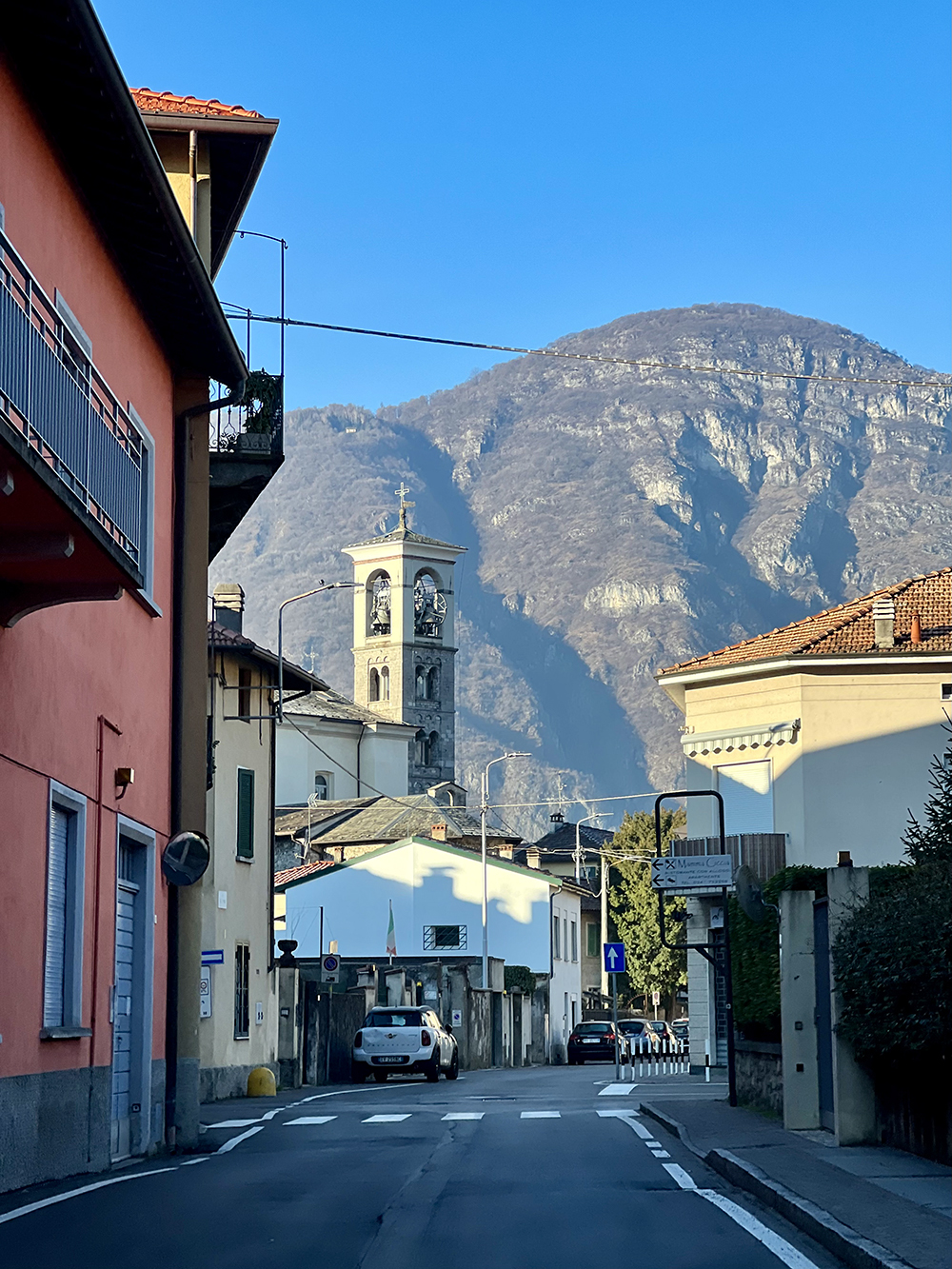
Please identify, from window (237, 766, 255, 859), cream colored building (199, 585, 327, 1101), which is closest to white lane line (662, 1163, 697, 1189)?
cream colored building (199, 585, 327, 1101)

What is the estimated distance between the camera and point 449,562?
12325 cm

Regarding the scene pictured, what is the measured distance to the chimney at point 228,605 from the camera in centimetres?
3691

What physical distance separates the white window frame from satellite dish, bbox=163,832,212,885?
86.3 inches

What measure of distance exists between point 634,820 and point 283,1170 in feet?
261

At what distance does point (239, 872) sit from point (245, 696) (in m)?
3.21

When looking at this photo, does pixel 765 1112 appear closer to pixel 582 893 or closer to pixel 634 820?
pixel 582 893

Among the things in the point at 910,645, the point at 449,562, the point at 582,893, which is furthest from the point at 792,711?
the point at 449,562

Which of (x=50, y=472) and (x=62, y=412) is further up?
Result: (x=62, y=412)

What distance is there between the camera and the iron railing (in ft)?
68.3

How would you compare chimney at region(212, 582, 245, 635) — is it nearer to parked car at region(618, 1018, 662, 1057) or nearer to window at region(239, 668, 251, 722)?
window at region(239, 668, 251, 722)

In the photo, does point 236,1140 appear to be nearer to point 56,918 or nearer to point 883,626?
point 56,918

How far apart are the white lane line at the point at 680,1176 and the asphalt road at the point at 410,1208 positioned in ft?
0.08

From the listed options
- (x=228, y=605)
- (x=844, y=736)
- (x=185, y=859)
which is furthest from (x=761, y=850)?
(x=185, y=859)

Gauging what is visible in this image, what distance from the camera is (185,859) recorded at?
16828 millimetres
